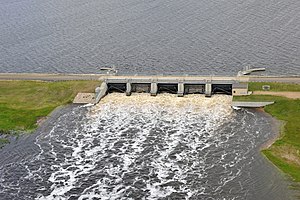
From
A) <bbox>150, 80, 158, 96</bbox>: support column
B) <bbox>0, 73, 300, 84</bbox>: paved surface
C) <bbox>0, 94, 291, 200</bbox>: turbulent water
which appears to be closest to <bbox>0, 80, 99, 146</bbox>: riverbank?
<bbox>0, 73, 300, 84</bbox>: paved surface

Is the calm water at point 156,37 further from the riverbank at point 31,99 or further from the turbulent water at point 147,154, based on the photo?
the turbulent water at point 147,154

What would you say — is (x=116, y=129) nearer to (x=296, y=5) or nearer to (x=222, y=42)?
(x=222, y=42)

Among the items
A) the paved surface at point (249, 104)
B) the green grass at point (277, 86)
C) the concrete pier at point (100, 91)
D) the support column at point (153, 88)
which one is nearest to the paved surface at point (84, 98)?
the concrete pier at point (100, 91)

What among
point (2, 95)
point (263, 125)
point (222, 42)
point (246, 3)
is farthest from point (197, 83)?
point (246, 3)

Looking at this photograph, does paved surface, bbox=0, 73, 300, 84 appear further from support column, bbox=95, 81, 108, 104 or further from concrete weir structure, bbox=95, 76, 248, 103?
A: support column, bbox=95, 81, 108, 104

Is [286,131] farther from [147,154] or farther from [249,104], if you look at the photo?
[147,154]

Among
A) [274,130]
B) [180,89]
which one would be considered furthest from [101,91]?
[274,130]
